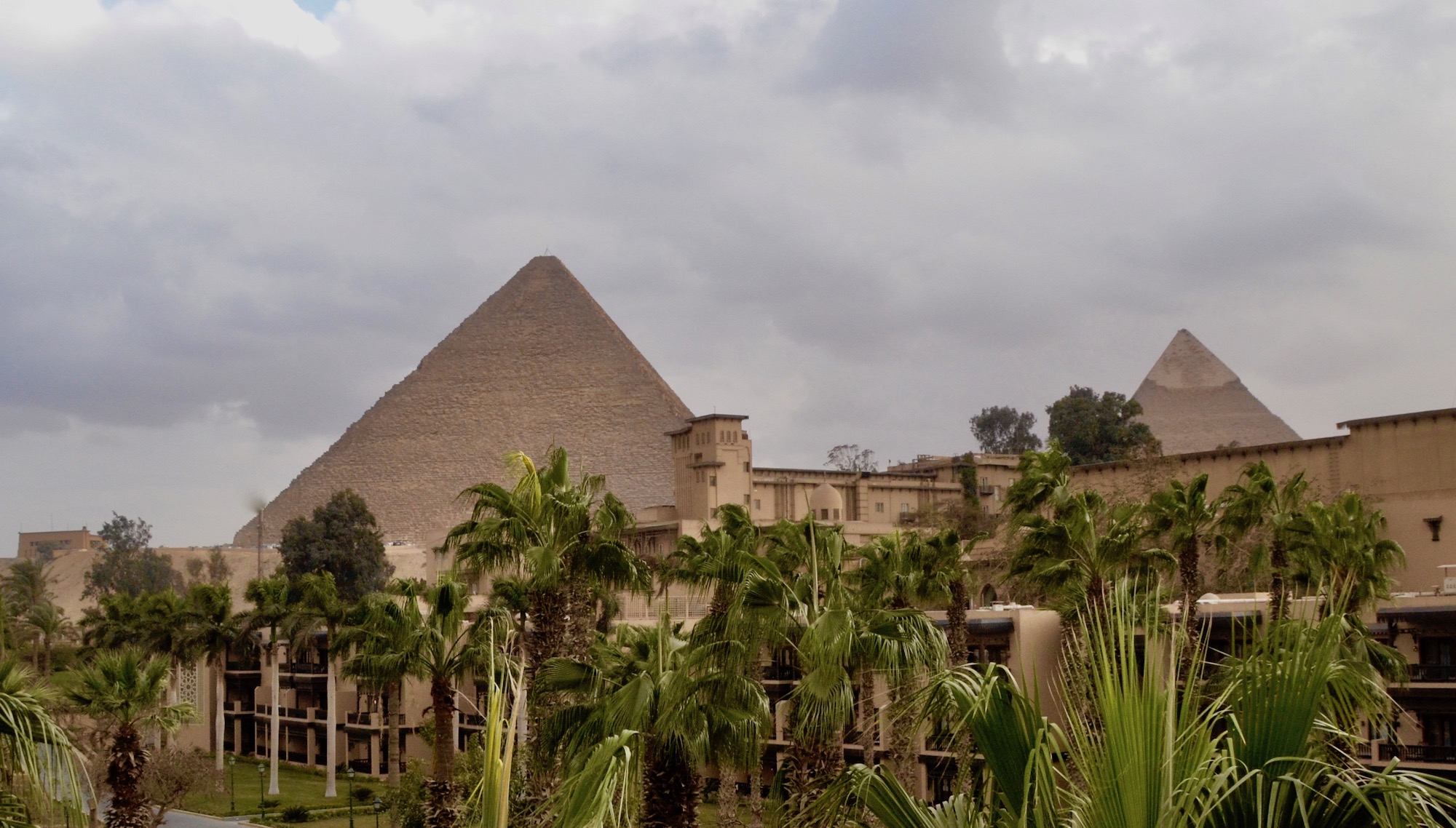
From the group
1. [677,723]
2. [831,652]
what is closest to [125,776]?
[677,723]

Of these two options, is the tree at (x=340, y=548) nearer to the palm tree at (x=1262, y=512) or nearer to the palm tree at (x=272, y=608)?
the palm tree at (x=272, y=608)

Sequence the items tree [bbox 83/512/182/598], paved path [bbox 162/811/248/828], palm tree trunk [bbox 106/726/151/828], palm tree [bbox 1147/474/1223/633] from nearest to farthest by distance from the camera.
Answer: palm tree trunk [bbox 106/726/151/828]
palm tree [bbox 1147/474/1223/633]
paved path [bbox 162/811/248/828]
tree [bbox 83/512/182/598]

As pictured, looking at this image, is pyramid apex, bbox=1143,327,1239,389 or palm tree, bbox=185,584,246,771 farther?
pyramid apex, bbox=1143,327,1239,389

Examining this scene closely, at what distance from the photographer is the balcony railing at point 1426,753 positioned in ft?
93.1

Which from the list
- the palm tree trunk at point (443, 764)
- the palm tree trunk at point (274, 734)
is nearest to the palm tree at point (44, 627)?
the palm tree trunk at point (274, 734)

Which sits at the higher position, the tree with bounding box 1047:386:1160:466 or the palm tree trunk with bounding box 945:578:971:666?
the tree with bounding box 1047:386:1160:466

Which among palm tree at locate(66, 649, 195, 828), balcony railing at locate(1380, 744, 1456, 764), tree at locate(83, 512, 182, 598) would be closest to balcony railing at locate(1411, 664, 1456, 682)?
balcony railing at locate(1380, 744, 1456, 764)

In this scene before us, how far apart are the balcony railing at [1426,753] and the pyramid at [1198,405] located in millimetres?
118310

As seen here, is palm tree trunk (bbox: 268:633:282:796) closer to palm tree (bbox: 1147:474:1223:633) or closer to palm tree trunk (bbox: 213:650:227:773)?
palm tree trunk (bbox: 213:650:227:773)

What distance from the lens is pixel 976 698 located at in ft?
21.4

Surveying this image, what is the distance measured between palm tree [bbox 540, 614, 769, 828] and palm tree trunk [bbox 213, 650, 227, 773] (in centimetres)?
3489

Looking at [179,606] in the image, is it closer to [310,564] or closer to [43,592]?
[310,564]

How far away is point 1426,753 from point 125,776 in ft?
76.8

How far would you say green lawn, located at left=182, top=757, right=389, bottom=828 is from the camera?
41.4m
